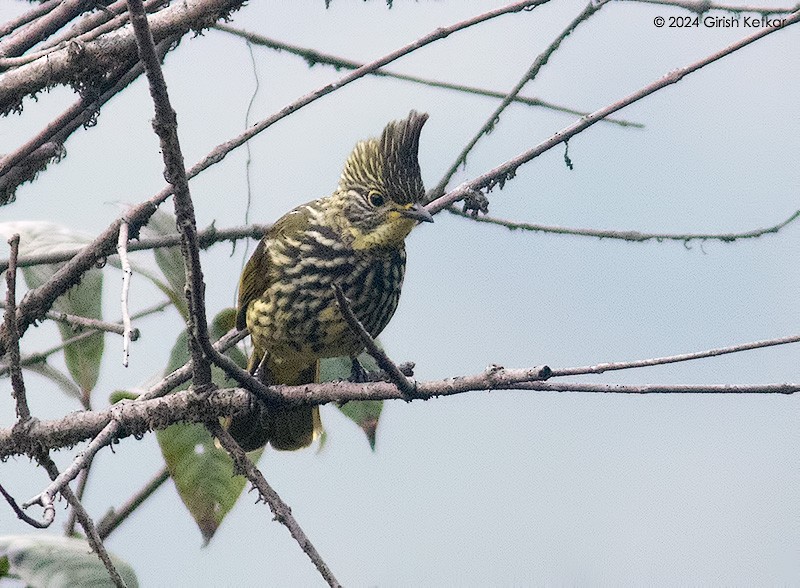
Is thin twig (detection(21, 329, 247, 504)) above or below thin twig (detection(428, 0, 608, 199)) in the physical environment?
below

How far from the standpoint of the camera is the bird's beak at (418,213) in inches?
122

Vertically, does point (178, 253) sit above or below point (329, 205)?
below

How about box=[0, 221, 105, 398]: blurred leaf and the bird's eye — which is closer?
box=[0, 221, 105, 398]: blurred leaf

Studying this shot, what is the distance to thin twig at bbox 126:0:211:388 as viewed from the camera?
168 centimetres

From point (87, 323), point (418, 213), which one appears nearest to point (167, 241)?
point (87, 323)

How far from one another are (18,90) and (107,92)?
8.2 inches

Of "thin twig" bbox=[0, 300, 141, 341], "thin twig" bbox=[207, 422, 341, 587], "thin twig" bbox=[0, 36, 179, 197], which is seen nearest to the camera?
"thin twig" bbox=[207, 422, 341, 587]

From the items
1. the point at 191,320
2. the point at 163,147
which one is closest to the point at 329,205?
the point at 191,320

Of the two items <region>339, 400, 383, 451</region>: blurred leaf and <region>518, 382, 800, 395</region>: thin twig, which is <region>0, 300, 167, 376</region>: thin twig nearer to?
<region>339, 400, 383, 451</region>: blurred leaf

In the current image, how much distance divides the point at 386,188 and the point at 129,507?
115 cm

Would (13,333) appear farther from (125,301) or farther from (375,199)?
(375,199)

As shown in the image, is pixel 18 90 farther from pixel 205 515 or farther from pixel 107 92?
pixel 205 515

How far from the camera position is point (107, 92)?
8.83 ft

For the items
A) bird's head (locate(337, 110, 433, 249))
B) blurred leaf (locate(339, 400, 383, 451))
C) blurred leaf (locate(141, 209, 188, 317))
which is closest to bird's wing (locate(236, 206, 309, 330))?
bird's head (locate(337, 110, 433, 249))
